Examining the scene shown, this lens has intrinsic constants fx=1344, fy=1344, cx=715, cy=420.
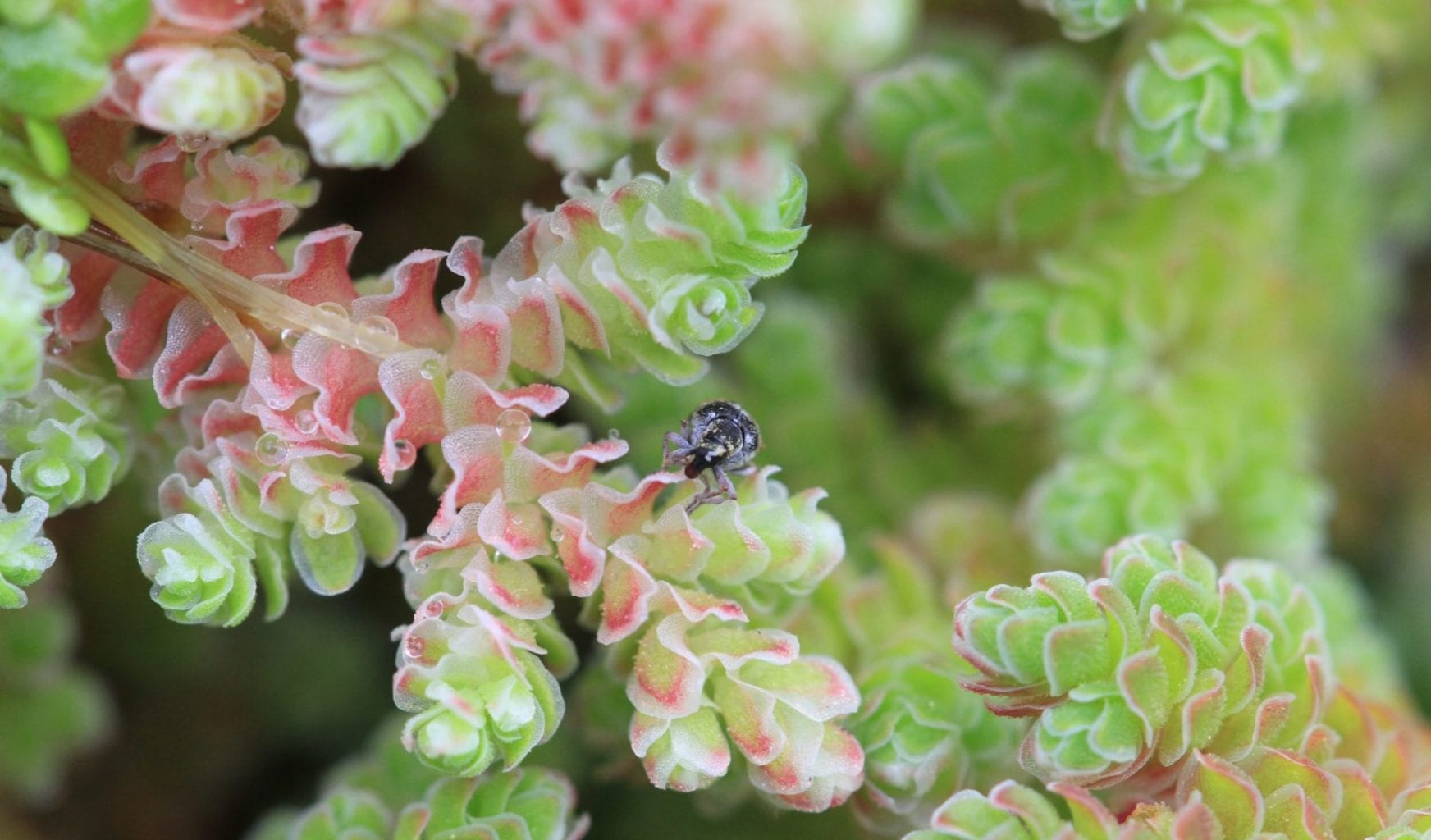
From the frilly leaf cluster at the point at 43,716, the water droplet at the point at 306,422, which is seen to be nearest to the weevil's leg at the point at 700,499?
the water droplet at the point at 306,422

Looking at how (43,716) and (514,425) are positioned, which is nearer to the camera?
(514,425)

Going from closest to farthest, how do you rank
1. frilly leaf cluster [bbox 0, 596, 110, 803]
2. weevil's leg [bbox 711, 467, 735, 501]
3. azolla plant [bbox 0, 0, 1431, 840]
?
azolla plant [bbox 0, 0, 1431, 840] → weevil's leg [bbox 711, 467, 735, 501] → frilly leaf cluster [bbox 0, 596, 110, 803]

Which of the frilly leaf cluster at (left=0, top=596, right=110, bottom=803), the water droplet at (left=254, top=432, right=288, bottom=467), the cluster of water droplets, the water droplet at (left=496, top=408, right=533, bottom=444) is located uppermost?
the cluster of water droplets

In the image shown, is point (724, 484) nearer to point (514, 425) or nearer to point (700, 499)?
point (700, 499)

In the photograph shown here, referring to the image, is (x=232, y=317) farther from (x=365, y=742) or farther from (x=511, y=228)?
(x=365, y=742)

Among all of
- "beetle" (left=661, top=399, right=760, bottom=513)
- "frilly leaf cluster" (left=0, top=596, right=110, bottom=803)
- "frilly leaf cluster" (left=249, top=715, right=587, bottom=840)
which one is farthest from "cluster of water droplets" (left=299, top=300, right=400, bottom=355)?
"frilly leaf cluster" (left=0, top=596, right=110, bottom=803)

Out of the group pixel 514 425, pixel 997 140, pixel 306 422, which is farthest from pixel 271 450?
pixel 997 140

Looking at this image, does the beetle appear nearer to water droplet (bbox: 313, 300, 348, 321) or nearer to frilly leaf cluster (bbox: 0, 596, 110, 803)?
water droplet (bbox: 313, 300, 348, 321)
